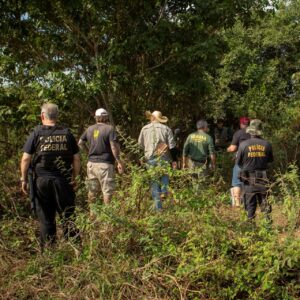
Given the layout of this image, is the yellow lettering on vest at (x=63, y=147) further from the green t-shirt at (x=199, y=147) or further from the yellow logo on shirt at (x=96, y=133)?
the green t-shirt at (x=199, y=147)

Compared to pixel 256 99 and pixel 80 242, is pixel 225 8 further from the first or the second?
pixel 256 99

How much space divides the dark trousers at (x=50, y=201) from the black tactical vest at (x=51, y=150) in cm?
11

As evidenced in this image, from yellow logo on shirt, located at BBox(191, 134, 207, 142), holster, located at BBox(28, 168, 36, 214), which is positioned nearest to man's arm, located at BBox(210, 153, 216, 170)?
yellow logo on shirt, located at BBox(191, 134, 207, 142)

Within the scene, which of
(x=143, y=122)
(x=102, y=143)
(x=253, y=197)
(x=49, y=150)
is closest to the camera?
(x=49, y=150)

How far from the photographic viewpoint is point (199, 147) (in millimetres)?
7332

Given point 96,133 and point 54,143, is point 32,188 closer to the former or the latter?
point 54,143

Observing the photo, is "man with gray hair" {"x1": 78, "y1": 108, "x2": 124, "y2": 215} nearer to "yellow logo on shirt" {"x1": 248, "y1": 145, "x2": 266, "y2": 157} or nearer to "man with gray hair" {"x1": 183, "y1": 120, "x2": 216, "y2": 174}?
"man with gray hair" {"x1": 183, "y1": 120, "x2": 216, "y2": 174}

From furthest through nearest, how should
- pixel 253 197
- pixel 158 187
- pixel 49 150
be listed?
1. pixel 253 197
2. pixel 49 150
3. pixel 158 187

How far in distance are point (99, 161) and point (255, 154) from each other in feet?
6.76

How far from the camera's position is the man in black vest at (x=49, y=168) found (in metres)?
4.91

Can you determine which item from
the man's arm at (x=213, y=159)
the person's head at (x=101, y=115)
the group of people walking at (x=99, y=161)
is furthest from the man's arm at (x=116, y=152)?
the man's arm at (x=213, y=159)

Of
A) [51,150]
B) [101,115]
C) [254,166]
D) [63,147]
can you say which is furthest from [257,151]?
[51,150]

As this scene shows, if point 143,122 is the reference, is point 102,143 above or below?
below

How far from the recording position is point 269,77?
55.7 feet
